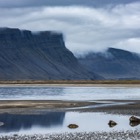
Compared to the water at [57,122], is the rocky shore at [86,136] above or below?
below

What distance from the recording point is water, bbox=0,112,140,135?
36.6 meters

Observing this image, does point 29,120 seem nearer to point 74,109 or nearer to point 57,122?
point 57,122

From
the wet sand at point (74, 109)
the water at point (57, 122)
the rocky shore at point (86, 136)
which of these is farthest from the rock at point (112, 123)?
the rocky shore at point (86, 136)

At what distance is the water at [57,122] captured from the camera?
3662cm

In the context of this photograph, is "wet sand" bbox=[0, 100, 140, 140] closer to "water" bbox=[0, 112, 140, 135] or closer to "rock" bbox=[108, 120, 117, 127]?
"water" bbox=[0, 112, 140, 135]

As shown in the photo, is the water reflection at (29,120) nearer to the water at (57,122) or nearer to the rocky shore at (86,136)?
the water at (57,122)

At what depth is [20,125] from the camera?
1581 inches

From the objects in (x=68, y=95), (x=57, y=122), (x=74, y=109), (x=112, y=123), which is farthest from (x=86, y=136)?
(x=68, y=95)

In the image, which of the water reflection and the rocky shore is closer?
the rocky shore

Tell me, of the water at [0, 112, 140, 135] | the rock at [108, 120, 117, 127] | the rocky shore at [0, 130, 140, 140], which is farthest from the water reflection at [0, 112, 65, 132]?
the rock at [108, 120, 117, 127]

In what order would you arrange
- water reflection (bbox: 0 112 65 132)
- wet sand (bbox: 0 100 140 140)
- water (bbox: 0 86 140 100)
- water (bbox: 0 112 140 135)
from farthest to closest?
water (bbox: 0 86 140 100) < water reflection (bbox: 0 112 65 132) < water (bbox: 0 112 140 135) < wet sand (bbox: 0 100 140 140)

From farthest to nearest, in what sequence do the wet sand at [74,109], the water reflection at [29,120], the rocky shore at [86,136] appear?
the water reflection at [29,120] < the wet sand at [74,109] < the rocky shore at [86,136]

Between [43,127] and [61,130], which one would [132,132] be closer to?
[61,130]

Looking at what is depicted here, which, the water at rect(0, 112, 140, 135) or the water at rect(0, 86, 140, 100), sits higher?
the water at rect(0, 86, 140, 100)
